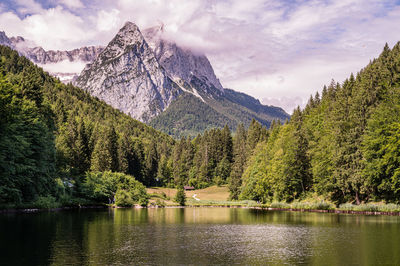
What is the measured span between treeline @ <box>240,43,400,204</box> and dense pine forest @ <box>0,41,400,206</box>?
191 millimetres

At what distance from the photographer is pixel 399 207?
55.9 meters

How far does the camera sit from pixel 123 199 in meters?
93.9

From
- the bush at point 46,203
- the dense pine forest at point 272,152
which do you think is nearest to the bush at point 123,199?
the dense pine forest at point 272,152

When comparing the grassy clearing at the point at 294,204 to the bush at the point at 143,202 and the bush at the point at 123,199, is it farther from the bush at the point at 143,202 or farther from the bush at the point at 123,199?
the bush at the point at 123,199

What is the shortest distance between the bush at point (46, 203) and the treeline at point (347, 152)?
164 feet

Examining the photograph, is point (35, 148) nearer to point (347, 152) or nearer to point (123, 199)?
point (123, 199)

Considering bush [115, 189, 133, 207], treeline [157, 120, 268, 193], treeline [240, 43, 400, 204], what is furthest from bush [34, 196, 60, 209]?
treeline [157, 120, 268, 193]

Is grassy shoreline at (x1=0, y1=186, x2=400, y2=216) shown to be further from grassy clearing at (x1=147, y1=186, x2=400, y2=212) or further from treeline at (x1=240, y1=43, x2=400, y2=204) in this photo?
treeline at (x1=240, y1=43, x2=400, y2=204)

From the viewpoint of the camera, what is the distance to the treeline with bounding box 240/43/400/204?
59.5 m

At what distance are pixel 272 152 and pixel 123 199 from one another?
41.1 metres

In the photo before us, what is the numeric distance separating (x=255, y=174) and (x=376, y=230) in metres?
65.2

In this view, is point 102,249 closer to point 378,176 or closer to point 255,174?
point 378,176

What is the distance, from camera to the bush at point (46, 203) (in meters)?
62.5

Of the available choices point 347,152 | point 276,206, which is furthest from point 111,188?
point 347,152
